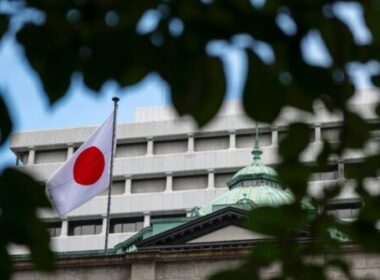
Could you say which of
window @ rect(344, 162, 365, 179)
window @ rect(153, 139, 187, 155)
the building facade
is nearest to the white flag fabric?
window @ rect(344, 162, 365, 179)

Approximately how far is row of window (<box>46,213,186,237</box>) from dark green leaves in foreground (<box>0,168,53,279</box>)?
99781mm

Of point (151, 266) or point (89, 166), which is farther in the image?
point (89, 166)

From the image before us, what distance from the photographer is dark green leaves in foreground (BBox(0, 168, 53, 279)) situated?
5.50 m

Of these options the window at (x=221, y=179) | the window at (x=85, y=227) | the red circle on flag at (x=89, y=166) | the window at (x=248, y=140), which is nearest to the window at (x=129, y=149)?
the window at (x=85, y=227)

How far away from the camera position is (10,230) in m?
5.63

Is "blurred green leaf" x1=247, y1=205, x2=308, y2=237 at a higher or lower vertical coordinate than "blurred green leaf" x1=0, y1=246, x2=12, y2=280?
higher

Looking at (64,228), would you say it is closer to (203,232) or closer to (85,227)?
(85,227)

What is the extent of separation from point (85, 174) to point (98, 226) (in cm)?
6793

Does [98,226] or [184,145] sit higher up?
[184,145]

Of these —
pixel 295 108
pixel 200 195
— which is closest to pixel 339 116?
pixel 295 108

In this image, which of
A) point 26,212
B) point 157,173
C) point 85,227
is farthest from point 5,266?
point 85,227

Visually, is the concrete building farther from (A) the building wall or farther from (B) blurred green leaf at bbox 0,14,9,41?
(B) blurred green leaf at bbox 0,14,9,41

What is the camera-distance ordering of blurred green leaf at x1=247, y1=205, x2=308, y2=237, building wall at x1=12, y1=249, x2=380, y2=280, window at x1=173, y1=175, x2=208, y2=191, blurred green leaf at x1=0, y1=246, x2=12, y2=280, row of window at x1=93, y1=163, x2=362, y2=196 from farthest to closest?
window at x1=173, y1=175, x2=208, y2=191 < row of window at x1=93, y1=163, x2=362, y2=196 < building wall at x1=12, y1=249, x2=380, y2=280 < blurred green leaf at x1=0, y1=246, x2=12, y2=280 < blurred green leaf at x1=247, y1=205, x2=308, y2=237

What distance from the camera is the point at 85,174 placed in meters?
40.5
